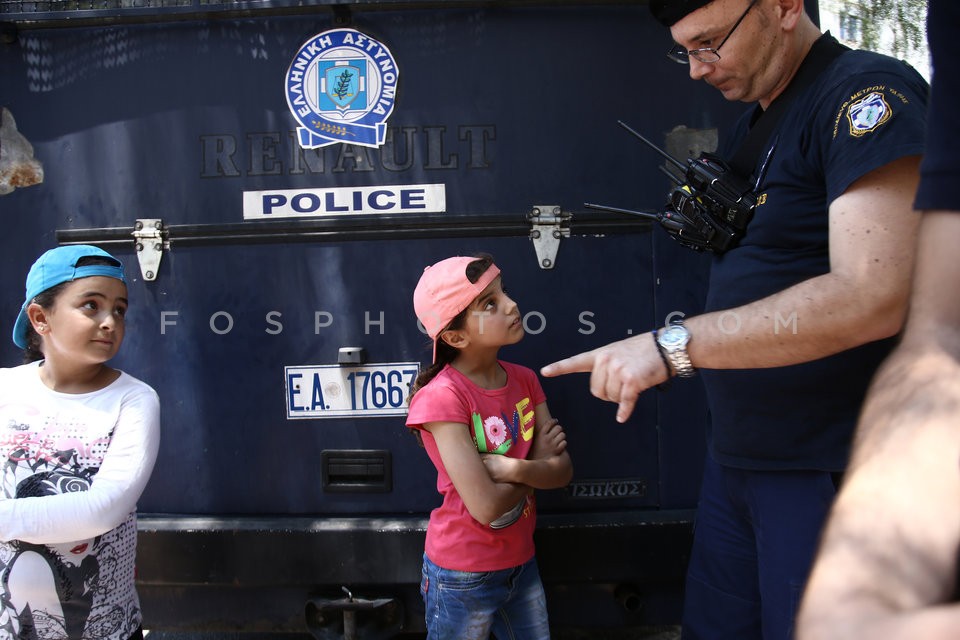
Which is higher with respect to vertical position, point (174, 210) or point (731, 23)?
point (731, 23)

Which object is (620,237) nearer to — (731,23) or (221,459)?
(731,23)

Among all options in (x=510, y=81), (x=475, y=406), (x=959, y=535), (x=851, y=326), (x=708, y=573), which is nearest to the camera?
(x=959, y=535)

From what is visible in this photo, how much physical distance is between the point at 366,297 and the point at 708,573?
4.24 feet

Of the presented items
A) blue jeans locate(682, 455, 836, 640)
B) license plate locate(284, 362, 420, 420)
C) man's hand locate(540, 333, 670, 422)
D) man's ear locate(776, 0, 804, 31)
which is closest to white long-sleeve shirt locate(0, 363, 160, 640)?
license plate locate(284, 362, 420, 420)

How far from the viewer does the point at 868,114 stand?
1439mm

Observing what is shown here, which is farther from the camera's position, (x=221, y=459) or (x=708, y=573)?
(x=221, y=459)

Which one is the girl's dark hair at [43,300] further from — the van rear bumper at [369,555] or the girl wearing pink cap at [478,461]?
the girl wearing pink cap at [478,461]

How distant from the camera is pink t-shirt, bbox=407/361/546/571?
2.07m

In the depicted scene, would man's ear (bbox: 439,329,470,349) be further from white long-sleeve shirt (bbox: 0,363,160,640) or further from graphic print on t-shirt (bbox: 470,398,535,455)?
white long-sleeve shirt (bbox: 0,363,160,640)

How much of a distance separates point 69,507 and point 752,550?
1.71m

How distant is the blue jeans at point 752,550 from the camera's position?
1596mm

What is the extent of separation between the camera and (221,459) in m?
2.44

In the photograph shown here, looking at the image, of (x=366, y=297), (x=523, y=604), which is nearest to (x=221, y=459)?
(x=366, y=297)

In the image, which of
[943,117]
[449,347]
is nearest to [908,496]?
[943,117]
